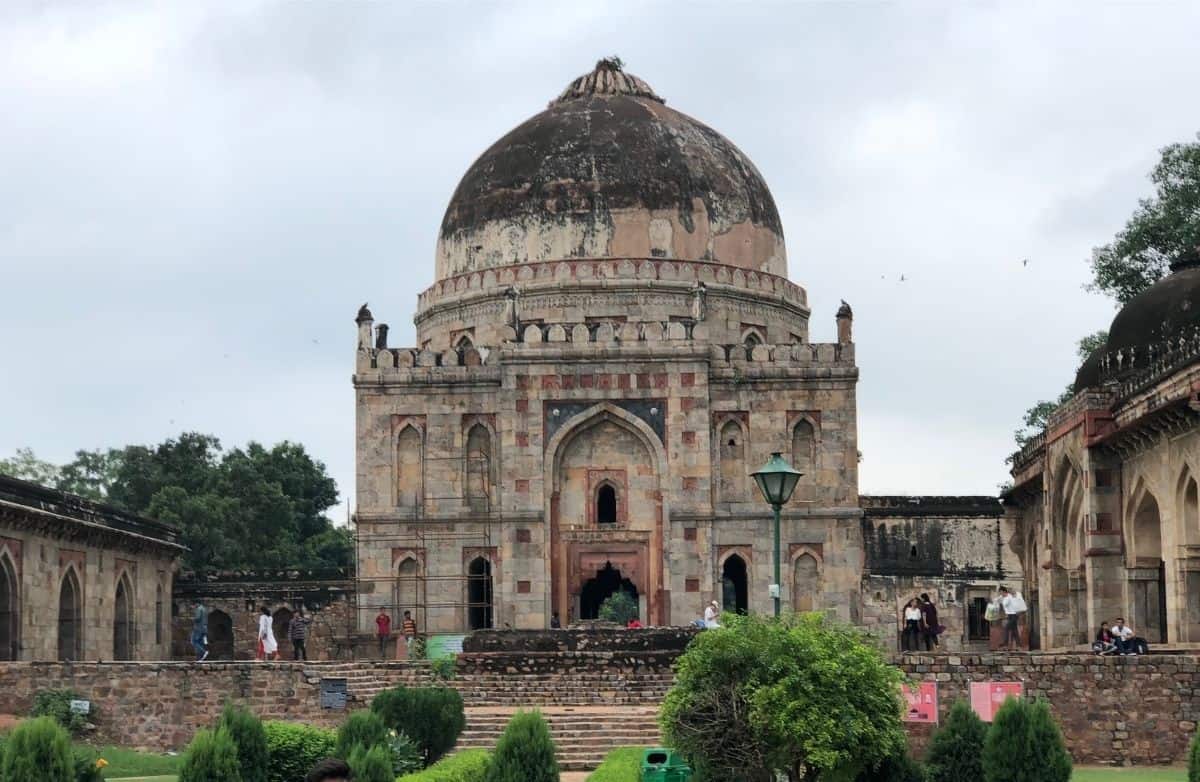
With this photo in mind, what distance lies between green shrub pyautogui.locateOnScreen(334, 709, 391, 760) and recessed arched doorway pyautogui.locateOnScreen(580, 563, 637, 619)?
20.0 metres

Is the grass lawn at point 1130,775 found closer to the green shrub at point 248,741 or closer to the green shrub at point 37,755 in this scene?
the green shrub at point 248,741

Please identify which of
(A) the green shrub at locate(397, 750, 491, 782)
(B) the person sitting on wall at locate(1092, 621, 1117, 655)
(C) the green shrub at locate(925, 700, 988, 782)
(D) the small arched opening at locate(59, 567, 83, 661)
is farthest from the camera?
(D) the small arched opening at locate(59, 567, 83, 661)

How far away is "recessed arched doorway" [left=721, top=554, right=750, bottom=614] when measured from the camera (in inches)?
1612

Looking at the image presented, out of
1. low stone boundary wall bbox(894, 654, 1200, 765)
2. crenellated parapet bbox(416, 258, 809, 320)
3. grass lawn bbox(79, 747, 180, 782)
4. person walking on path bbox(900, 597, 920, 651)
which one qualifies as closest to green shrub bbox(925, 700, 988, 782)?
low stone boundary wall bbox(894, 654, 1200, 765)

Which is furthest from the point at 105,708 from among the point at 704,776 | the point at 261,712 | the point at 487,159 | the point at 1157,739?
the point at 487,159

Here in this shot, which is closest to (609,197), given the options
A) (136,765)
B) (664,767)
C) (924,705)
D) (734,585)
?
(734,585)

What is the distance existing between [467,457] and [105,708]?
44.4 feet

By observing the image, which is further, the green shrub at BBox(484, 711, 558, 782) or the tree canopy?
the tree canopy

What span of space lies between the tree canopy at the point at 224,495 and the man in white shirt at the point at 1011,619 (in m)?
24.0

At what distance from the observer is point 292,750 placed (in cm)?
2200

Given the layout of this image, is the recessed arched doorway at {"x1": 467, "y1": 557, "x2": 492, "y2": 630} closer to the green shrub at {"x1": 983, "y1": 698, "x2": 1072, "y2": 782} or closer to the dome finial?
the dome finial

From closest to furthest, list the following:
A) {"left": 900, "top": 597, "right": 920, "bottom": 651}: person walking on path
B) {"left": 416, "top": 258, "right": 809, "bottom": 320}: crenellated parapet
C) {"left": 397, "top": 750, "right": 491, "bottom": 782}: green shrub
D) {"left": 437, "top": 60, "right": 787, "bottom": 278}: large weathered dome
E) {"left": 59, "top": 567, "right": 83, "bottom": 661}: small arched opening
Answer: {"left": 397, "top": 750, "right": 491, "bottom": 782}: green shrub, {"left": 900, "top": 597, "right": 920, "bottom": 651}: person walking on path, {"left": 59, "top": 567, "right": 83, "bottom": 661}: small arched opening, {"left": 416, "top": 258, "right": 809, "bottom": 320}: crenellated parapet, {"left": 437, "top": 60, "right": 787, "bottom": 278}: large weathered dome

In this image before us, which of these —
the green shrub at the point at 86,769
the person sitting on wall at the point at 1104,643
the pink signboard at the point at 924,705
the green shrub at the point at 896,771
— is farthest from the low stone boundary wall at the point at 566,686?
the green shrub at the point at 86,769

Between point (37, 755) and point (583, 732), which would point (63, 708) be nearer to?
point (583, 732)
